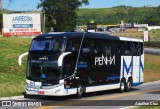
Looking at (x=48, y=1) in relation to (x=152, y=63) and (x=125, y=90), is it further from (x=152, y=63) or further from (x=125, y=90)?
(x=125, y=90)

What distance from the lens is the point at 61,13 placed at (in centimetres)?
11188

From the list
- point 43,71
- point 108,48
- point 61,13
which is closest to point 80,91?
point 43,71

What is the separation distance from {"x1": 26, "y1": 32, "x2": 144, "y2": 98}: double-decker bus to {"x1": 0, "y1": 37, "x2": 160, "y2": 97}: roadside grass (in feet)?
9.19

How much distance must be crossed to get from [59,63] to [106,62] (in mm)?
4357

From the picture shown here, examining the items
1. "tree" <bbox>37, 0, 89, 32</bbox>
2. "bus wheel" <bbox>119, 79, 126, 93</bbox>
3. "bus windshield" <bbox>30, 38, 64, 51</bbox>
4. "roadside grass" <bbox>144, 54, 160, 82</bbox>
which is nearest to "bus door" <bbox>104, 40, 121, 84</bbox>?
"bus wheel" <bbox>119, 79, 126, 93</bbox>

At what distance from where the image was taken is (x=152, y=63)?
182 ft

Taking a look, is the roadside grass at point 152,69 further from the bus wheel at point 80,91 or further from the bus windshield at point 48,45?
the bus windshield at point 48,45

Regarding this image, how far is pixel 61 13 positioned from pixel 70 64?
9079cm

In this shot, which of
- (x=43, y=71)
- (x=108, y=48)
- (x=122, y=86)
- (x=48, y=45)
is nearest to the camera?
(x=43, y=71)

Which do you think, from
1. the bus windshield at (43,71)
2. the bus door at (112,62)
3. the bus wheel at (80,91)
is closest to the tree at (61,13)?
the bus door at (112,62)

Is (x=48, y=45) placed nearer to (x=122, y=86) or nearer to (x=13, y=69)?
(x=122, y=86)

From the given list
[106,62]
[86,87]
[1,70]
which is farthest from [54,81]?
[1,70]

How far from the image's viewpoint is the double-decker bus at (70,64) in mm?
21469

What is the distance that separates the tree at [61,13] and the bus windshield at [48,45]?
276 ft
